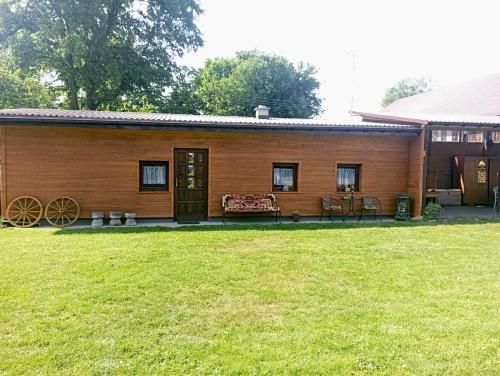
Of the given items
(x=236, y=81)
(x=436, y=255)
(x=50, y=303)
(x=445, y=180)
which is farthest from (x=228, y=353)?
→ (x=236, y=81)

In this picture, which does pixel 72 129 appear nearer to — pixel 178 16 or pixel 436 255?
pixel 436 255

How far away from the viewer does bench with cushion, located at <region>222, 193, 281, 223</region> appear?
10.8 meters

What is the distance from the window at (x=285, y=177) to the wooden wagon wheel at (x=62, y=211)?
5.54 m

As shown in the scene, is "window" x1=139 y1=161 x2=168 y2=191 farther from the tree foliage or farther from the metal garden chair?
the tree foliage

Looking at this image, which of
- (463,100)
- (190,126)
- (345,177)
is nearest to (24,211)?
(190,126)

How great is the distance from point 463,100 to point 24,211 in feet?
→ 65.2

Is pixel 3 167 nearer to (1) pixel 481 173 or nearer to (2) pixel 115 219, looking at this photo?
(2) pixel 115 219

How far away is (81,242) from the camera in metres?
7.87

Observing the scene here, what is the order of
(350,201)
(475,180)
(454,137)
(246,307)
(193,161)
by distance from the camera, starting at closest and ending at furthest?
(246,307), (193,161), (350,201), (475,180), (454,137)

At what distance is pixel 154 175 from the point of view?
11.0 metres

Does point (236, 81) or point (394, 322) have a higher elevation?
point (236, 81)

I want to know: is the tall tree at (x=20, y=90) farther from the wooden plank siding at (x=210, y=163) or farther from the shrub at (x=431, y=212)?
the shrub at (x=431, y=212)

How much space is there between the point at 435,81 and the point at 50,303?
62.0 meters

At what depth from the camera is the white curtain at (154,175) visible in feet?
36.0
